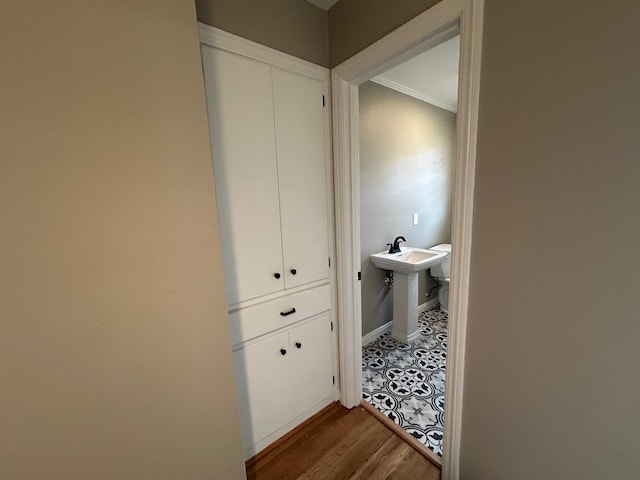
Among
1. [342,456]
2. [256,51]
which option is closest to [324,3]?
[256,51]

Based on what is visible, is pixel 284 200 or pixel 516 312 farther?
pixel 284 200

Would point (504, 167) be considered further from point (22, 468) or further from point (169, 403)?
point (22, 468)

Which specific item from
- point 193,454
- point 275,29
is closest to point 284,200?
point 275,29

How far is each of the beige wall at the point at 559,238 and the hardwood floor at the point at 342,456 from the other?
54cm

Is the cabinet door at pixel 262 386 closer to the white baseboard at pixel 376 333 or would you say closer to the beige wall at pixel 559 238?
the beige wall at pixel 559 238

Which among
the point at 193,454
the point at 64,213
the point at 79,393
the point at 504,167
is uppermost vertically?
the point at 504,167

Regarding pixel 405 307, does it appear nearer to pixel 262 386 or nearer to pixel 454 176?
pixel 262 386

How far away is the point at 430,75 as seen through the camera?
2.22 meters

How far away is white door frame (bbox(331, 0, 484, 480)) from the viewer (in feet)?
3.15

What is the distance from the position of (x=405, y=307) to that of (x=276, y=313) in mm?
1519

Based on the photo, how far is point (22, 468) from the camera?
0.63 m

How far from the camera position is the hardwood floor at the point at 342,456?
53.0 inches

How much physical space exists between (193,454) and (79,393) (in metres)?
0.46

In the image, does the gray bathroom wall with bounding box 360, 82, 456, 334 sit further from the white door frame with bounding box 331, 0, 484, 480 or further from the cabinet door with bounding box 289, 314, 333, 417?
the cabinet door with bounding box 289, 314, 333, 417
